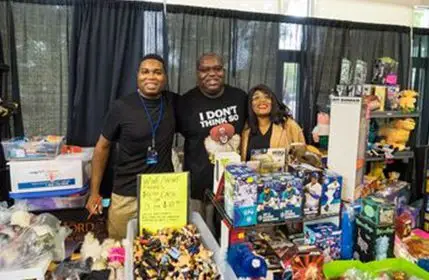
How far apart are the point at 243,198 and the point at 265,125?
2.87ft

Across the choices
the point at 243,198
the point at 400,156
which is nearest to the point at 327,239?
the point at 243,198

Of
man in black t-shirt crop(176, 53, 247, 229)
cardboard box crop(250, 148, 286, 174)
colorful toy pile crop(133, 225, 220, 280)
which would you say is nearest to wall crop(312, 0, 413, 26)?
man in black t-shirt crop(176, 53, 247, 229)

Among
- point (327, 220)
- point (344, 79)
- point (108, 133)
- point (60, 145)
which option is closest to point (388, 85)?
point (344, 79)

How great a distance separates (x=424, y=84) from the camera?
142 inches

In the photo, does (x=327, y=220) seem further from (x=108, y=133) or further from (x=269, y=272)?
(x=108, y=133)

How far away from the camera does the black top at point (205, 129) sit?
6.50ft

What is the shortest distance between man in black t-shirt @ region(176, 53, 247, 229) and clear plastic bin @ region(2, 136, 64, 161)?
894 mm

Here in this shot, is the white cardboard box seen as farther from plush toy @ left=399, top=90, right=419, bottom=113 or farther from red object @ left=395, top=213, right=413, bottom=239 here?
plush toy @ left=399, top=90, right=419, bottom=113

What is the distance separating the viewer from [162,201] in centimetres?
138

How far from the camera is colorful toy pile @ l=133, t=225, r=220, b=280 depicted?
1.16 metres

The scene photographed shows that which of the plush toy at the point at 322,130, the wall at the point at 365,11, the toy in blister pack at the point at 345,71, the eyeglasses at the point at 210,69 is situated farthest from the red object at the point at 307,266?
the wall at the point at 365,11

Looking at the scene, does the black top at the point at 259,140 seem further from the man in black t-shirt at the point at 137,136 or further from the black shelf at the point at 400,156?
the black shelf at the point at 400,156

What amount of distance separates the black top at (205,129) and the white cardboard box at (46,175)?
76 cm

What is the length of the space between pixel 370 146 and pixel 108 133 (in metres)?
2.43
